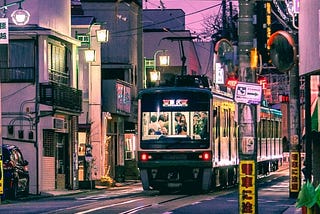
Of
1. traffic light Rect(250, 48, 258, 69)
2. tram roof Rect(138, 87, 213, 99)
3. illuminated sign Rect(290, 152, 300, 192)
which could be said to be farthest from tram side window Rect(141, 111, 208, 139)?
traffic light Rect(250, 48, 258, 69)

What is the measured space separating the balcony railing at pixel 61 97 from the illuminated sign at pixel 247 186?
2506cm

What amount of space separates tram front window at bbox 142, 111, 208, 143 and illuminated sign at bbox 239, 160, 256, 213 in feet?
53.5

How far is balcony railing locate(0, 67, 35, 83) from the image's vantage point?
43.2m

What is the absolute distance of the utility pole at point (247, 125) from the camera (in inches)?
717

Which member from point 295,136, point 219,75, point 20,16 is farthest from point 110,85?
point 295,136

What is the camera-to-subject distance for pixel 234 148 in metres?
41.3

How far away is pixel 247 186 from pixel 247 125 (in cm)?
119

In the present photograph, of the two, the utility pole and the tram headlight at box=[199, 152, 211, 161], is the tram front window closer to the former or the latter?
the tram headlight at box=[199, 152, 211, 161]

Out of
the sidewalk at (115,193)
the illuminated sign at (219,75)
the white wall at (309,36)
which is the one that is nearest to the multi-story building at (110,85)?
the sidewalk at (115,193)

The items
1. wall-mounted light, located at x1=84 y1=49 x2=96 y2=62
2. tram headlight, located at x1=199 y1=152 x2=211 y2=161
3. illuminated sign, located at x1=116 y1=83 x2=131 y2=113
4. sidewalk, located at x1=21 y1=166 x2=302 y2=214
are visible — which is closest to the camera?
sidewalk, located at x1=21 y1=166 x2=302 y2=214

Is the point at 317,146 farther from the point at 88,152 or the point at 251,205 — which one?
the point at 88,152

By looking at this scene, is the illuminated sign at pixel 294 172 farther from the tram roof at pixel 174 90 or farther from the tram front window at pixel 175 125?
the tram roof at pixel 174 90

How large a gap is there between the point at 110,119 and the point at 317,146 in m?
36.4

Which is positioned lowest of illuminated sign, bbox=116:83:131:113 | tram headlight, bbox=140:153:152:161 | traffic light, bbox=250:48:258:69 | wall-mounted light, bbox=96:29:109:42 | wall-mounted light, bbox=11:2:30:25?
tram headlight, bbox=140:153:152:161
